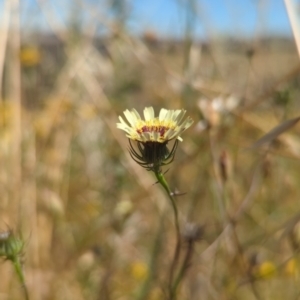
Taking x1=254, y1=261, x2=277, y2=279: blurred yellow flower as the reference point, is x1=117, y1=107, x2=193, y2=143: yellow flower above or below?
above

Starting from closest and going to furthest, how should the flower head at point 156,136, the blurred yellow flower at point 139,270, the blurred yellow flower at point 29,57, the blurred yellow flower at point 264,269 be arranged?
the flower head at point 156,136
the blurred yellow flower at point 264,269
the blurred yellow flower at point 139,270
the blurred yellow flower at point 29,57

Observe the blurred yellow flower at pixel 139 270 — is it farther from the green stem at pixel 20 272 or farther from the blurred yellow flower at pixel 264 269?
the green stem at pixel 20 272

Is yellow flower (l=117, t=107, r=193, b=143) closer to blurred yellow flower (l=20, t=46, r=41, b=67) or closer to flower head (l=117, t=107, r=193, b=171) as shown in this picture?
flower head (l=117, t=107, r=193, b=171)

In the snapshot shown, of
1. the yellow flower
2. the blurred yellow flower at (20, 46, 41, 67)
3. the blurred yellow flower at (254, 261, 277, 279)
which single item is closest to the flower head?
the yellow flower

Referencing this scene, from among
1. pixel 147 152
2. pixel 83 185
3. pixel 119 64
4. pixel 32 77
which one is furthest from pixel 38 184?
pixel 147 152

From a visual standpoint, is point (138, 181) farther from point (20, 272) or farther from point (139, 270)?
point (20, 272)

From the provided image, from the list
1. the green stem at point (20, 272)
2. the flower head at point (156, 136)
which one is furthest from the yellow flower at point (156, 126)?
the green stem at point (20, 272)
